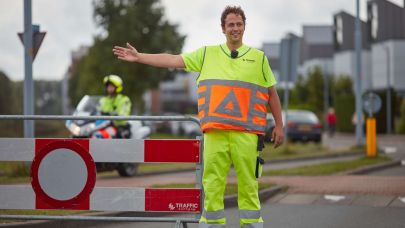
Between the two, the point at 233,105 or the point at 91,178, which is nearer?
the point at 233,105

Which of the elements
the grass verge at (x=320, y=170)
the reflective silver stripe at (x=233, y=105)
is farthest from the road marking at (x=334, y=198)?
the reflective silver stripe at (x=233, y=105)

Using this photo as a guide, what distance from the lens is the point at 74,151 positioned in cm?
712

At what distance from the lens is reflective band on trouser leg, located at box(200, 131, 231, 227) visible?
19.2 feet

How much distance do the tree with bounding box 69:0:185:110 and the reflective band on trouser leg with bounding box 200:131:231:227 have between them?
54599 mm

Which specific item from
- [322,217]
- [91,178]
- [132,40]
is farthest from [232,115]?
[132,40]

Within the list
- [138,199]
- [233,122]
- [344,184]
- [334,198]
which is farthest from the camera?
[344,184]

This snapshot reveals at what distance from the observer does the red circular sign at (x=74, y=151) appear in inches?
278

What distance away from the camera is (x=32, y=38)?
13.4 metres

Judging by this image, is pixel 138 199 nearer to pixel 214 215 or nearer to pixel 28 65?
pixel 214 215

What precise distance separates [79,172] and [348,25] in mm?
70859

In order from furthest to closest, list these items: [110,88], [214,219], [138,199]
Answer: [110,88] → [138,199] → [214,219]

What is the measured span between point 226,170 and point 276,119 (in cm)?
64

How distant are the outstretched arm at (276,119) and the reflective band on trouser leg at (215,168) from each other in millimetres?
471

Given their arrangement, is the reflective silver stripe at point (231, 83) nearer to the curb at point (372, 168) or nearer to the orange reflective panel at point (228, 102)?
the orange reflective panel at point (228, 102)
